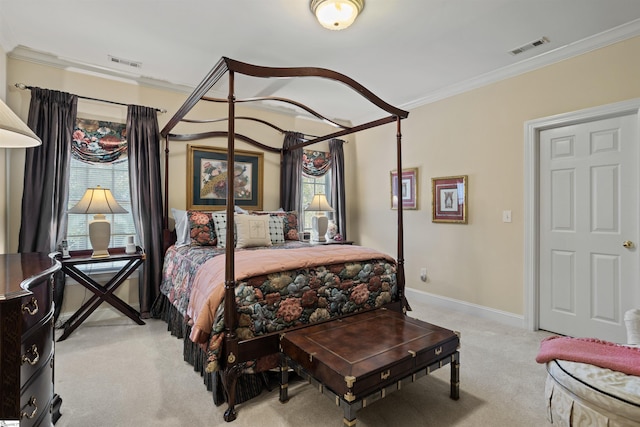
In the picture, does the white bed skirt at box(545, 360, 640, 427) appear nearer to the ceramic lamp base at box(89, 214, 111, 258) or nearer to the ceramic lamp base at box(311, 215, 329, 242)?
the ceramic lamp base at box(311, 215, 329, 242)

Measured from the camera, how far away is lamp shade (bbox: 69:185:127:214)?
2.98 meters

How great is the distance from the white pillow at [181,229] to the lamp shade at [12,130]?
1.79 m

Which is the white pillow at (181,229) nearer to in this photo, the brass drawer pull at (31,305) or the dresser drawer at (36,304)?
the dresser drawer at (36,304)

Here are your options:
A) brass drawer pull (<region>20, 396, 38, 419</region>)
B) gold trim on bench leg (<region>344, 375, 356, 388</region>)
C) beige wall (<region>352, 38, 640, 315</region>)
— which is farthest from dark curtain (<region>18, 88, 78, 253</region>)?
beige wall (<region>352, 38, 640, 315</region>)

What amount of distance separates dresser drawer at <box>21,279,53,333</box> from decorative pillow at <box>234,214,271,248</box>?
173 cm

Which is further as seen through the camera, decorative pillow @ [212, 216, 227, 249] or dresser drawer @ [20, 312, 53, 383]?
decorative pillow @ [212, 216, 227, 249]

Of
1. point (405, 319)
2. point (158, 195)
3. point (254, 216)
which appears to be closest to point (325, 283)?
point (405, 319)

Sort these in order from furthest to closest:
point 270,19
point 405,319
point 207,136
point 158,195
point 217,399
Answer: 1. point 207,136
2. point 158,195
3. point 270,19
4. point 405,319
5. point 217,399

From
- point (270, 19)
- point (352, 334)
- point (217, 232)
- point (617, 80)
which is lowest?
point (352, 334)

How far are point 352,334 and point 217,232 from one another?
187 centimetres

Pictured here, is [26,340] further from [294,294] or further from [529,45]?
[529,45]

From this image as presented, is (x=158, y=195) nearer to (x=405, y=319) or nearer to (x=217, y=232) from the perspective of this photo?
(x=217, y=232)

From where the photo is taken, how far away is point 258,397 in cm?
205

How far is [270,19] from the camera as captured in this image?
2463mm
